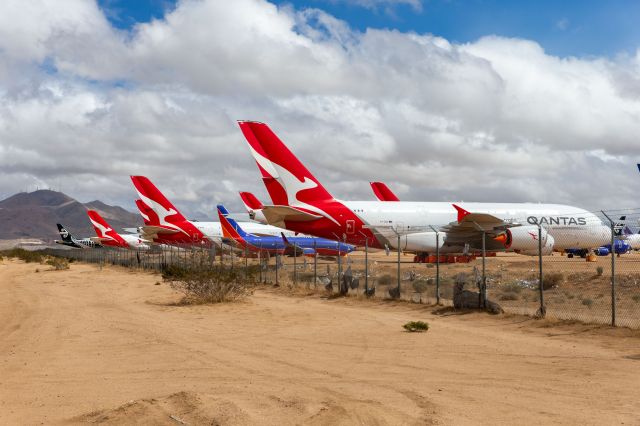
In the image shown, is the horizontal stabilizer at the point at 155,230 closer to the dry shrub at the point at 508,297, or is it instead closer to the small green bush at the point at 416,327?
the dry shrub at the point at 508,297

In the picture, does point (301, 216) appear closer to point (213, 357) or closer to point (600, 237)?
point (600, 237)

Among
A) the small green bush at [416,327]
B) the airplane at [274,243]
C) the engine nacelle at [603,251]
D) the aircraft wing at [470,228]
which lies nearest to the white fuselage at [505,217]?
the aircraft wing at [470,228]

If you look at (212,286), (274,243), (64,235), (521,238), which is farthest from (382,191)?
(64,235)

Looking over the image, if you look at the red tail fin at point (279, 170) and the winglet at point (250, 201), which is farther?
the winglet at point (250, 201)

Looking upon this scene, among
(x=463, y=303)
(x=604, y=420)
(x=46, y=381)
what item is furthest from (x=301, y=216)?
(x=604, y=420)

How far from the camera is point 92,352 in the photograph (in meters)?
11.8

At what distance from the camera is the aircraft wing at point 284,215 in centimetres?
2969

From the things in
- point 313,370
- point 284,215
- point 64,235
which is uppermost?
point 64,235

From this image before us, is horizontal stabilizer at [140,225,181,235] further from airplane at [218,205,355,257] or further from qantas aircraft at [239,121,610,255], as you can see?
qantas aircraft at [239,121,610,255]

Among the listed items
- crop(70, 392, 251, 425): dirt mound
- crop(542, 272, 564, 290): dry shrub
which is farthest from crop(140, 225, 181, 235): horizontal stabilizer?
crop(70, 392, 251, 425): dirt mound

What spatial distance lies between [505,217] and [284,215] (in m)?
15.2

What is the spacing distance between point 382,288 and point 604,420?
19.8 m

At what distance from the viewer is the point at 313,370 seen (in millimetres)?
9812

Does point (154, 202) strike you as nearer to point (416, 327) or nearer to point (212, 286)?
point (212, 286)
